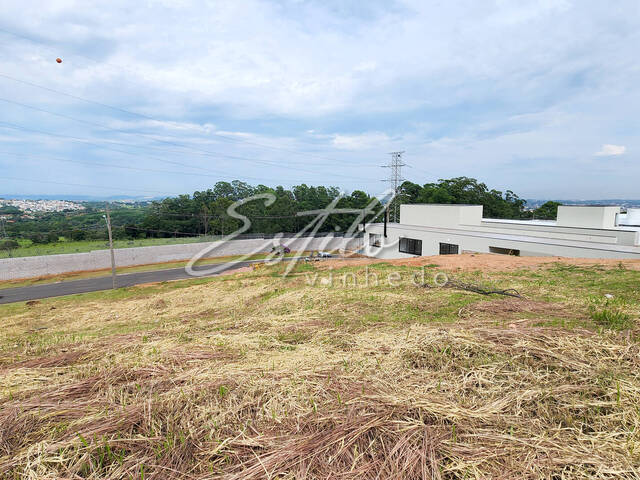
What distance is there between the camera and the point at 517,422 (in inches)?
81.2

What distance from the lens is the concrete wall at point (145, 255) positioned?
26828 mm

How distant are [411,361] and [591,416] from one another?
1348mm

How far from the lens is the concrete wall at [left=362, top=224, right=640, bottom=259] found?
16500 millimetres

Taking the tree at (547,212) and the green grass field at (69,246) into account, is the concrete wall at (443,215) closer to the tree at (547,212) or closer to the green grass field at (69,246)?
the green grass field at (69,246)

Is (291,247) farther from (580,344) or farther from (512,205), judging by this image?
(512,205)

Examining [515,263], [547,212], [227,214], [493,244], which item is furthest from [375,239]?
[547,212]

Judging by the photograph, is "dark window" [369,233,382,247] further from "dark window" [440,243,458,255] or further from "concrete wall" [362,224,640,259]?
"dark window" [440,243,458,255]

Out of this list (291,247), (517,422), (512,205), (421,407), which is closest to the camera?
(517,422)

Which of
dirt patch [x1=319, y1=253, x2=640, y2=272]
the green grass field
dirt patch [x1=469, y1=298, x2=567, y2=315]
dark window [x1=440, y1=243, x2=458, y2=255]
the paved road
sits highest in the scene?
dirt patch [x1=469, y1=298, x2=567, y2=315]

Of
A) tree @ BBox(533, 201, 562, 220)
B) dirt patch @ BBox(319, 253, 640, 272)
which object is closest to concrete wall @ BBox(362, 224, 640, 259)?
dirt patch @ BBox(319, 253, 640, 272)

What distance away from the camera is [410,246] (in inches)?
1142

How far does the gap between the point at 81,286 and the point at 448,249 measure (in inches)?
1176

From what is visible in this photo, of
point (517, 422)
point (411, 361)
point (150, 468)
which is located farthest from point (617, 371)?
point (150, 468)

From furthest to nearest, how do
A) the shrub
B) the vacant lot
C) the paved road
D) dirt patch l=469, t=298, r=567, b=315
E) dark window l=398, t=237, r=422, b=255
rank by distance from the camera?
the shrub
dark window l=398, t=237, r=422, b=255
the paved road
dirt patch l=469, t=298, r=567, b=315
the vacant lot
